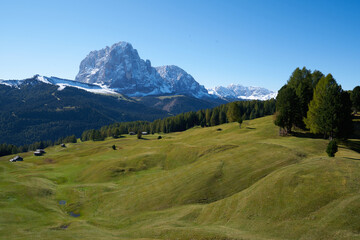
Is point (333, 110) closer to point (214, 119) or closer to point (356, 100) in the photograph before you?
point (356, 100)

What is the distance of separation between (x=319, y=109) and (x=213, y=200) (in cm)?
3909

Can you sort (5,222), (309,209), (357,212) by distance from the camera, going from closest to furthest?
(357,212) < (309,209) < (5,222)

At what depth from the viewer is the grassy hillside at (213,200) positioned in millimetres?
29719

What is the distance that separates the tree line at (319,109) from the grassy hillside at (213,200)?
183 inches

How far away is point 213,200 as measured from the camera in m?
42.8

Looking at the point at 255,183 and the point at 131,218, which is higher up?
the point at 255,183

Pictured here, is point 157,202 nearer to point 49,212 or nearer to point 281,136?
point 49,212

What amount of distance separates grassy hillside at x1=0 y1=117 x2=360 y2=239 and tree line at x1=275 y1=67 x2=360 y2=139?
465cm

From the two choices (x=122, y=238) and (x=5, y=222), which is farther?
(x=5, y=222)

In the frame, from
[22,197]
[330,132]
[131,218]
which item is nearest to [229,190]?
[131,218]

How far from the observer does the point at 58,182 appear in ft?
243

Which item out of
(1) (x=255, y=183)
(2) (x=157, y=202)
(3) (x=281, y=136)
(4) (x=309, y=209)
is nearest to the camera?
(4) (x=309, y=209)

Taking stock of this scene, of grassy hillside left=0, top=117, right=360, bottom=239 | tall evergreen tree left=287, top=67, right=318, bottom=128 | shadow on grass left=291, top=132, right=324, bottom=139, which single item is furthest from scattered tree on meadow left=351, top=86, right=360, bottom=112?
grassy hillside left=0, top=117, right=360, bottom=239

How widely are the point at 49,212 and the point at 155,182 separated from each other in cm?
2341
